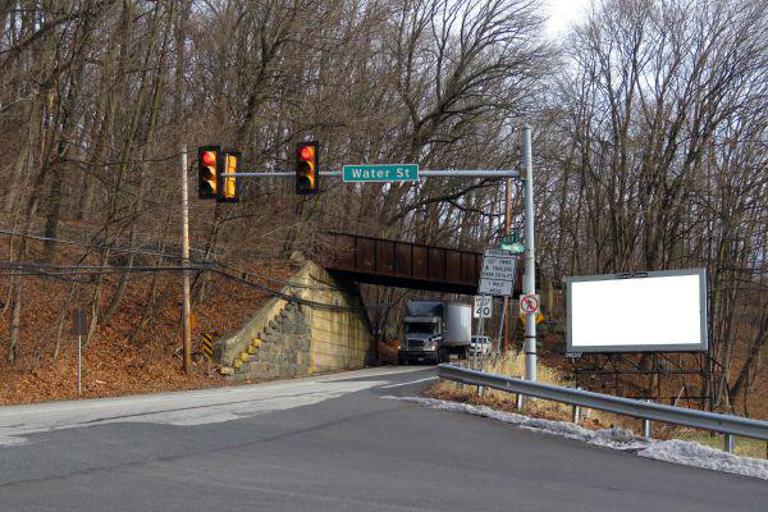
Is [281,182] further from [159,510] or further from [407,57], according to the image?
[159,510]

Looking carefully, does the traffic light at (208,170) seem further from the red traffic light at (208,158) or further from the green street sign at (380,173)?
the green street sign at (380,173)

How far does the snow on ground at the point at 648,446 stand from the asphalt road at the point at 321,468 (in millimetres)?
339

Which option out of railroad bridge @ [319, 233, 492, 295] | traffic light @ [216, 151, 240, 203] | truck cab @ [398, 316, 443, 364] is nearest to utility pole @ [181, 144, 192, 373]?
traffic light @ [216, 151, 240, 203]

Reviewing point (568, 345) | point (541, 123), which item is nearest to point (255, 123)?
point (568, 345)

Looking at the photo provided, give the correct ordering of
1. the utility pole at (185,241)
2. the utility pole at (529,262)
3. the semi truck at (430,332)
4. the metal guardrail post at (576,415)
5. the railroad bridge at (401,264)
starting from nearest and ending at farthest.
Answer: the metal guardrail post at (576,415)
the utility pole at (529,262)
the utility pole at (185,241)
the railroad bridge at (401,264)
the semi truck at (430,332)

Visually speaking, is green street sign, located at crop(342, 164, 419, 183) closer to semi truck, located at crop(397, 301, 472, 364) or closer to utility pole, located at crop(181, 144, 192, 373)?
utility pole, located at crop(181, 144, 192, 373)

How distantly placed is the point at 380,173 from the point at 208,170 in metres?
3.92

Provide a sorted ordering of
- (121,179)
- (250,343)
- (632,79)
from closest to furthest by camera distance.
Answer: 1. (121,179)
2. (250,343)
3. (632,79)

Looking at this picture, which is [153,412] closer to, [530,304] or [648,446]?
[530,304]

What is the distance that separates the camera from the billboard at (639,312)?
2459cm

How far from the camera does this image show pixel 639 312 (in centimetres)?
2566

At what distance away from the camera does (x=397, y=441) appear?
1297 centimetres

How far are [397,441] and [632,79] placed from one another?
33.8 metres

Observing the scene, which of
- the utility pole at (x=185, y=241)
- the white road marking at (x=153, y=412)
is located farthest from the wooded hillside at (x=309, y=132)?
the white road marking at (x=153, y=412)
